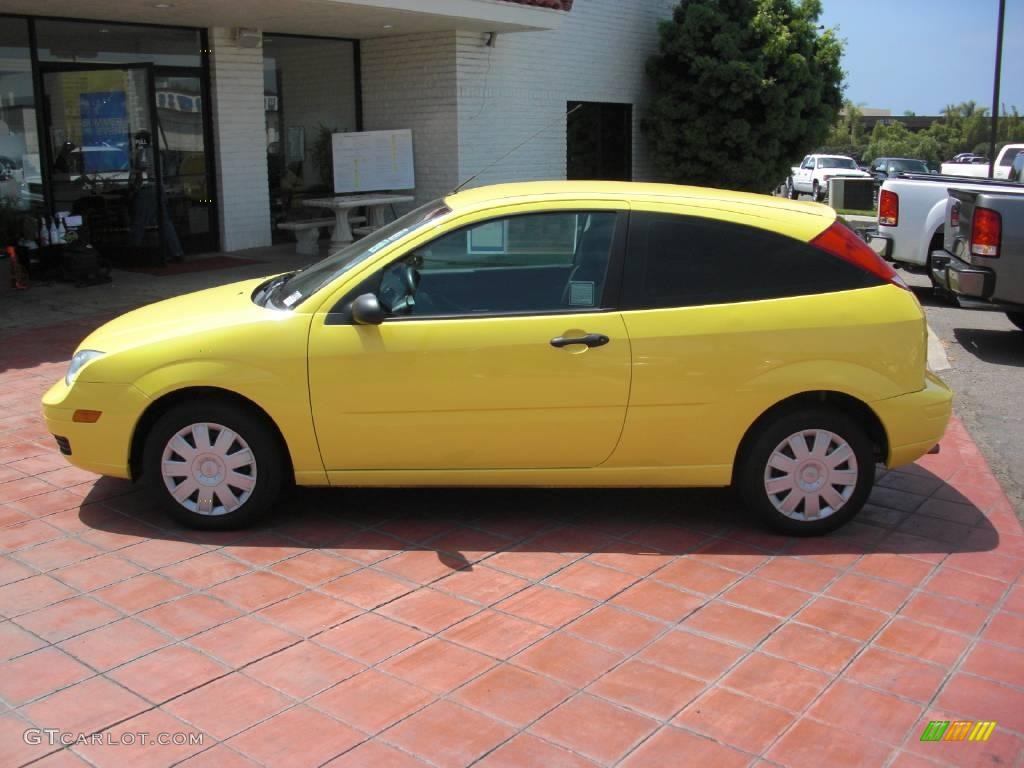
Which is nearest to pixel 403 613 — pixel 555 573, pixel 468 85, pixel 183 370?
pixel 555 573

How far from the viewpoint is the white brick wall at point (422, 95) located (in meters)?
14.9

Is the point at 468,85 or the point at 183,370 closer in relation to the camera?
the point at 183,370

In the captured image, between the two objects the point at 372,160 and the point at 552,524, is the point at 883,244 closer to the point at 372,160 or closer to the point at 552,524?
the point at 372,160

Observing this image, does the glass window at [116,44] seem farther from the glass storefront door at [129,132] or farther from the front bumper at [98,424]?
the front bumper at [98,424]

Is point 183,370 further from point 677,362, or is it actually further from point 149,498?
point 677,362

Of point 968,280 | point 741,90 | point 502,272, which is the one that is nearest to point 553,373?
point 502,272

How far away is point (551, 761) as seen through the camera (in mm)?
3238

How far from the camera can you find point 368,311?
4684 mm

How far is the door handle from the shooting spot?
471cm

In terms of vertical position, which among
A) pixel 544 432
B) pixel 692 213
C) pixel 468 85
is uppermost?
pixel 468 85

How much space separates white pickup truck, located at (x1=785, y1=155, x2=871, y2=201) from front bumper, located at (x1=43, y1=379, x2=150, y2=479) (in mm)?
32201

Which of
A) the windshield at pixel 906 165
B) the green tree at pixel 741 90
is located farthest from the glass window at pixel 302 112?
the windshield at pixel 906 165

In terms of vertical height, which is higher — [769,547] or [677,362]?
[677,362]

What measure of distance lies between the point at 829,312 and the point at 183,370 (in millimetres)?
2977
